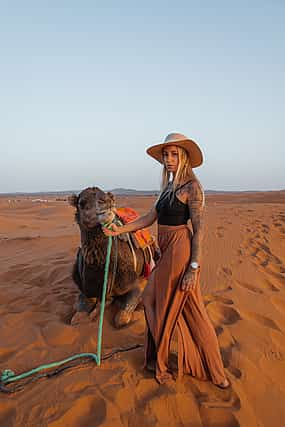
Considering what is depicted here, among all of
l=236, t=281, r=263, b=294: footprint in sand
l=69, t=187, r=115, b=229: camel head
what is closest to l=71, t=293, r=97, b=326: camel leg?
l=69, t=187, r=115, b=229: camel head

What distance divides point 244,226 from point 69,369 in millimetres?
9280

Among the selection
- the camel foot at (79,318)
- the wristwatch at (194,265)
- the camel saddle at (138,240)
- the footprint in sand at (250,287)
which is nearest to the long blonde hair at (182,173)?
the wristwatch at (194,265)

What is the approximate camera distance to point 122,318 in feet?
12.6

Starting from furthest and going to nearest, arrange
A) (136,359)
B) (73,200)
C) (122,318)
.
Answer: (122,318) → (73,200) → (136,359)

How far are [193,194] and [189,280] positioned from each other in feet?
2.30

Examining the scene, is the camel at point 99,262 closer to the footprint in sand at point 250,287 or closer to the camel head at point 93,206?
the camel head at point 93,206

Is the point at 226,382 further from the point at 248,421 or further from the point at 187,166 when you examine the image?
the point at 187,166

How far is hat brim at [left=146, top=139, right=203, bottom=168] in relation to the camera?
2635mm

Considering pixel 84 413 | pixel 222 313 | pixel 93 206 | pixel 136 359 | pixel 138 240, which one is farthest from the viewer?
pixel 138 240

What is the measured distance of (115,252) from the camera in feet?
13.0

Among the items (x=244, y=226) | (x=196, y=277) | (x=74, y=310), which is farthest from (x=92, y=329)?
(x=244, y=226)

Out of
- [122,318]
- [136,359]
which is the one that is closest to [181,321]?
[136,359]

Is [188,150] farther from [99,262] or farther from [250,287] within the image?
[250,287]

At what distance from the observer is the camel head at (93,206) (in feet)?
10.3
